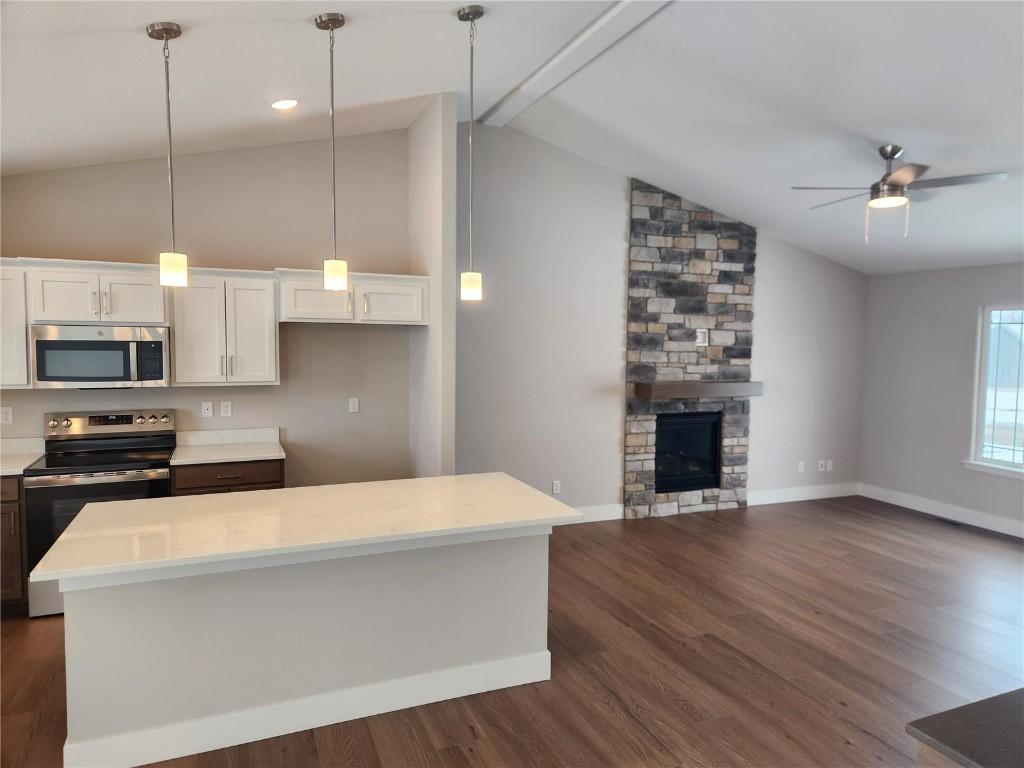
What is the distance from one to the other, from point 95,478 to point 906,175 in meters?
4.92

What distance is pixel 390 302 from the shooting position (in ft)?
14.8

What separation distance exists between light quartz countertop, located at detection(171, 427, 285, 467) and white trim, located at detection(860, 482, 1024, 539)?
584cm

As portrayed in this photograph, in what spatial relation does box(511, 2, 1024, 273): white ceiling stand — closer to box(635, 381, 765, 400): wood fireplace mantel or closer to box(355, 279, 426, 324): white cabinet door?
box(635, 381, 765, 400): wood fireplace mantel

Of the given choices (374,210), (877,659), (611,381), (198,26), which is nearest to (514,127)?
(374,210)

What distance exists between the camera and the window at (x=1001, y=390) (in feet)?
18.8

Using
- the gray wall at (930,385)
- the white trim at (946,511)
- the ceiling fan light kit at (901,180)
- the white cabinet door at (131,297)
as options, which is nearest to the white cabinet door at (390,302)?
the white cabinet door at (131,297)

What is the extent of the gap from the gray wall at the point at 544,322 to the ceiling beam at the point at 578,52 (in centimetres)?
65

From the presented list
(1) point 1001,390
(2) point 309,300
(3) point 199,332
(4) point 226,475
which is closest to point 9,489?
(4) point 226,475

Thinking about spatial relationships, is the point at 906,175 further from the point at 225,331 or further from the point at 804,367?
the point at 225,331

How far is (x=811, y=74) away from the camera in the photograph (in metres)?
3.57

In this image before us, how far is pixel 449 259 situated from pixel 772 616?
2.97 m

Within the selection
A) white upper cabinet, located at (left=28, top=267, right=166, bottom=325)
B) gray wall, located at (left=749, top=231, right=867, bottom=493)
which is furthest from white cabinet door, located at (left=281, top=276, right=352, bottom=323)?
gray wall, located at (left=749, top=231, right=867, bottom=493)

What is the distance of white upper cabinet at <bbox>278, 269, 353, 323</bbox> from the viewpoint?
14.3ft

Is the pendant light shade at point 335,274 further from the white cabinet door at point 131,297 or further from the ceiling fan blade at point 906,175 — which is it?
the ceiling fan blade at point 906,175
